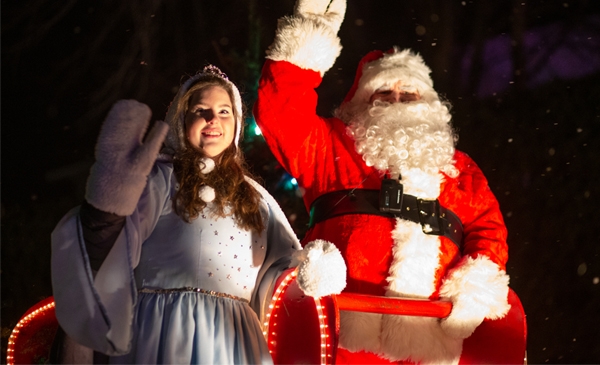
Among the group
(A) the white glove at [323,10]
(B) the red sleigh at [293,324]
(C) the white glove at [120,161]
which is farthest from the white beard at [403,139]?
(C) the white glove at [120,161]

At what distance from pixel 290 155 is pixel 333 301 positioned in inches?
39.3

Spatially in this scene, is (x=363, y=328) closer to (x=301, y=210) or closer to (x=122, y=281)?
(x=122, y=281)

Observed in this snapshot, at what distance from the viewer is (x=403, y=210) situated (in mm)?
3051

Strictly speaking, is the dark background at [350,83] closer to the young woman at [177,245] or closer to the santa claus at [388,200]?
the santa claus at [388,200]

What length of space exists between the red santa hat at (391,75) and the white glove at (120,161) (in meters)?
1.72

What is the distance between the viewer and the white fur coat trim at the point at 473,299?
283cm

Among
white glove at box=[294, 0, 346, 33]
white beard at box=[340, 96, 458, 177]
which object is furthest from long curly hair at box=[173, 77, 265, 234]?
white glove at box=[294, 0, 346, 33]

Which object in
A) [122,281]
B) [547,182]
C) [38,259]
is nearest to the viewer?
[122,281]

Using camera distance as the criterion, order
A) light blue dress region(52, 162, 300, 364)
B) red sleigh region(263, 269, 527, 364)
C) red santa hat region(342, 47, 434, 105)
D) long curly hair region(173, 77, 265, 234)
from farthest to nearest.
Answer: red santa hat region(342, 47, 434, 105), long curly hair region(173, 77, 265, 234), red sleigh region(263, 269, 527, 364), light blue dress region(52, 162, 300, 364)

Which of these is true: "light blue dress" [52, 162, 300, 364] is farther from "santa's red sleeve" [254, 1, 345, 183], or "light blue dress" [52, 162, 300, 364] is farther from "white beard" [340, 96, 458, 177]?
"white beard" [340, 96, 458, 177]

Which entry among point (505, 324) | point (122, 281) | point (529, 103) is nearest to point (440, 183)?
point (505, 324)

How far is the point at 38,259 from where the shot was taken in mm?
5344

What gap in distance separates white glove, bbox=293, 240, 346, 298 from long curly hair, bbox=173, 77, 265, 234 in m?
0.30

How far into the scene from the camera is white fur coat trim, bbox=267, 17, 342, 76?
10.1 ft
